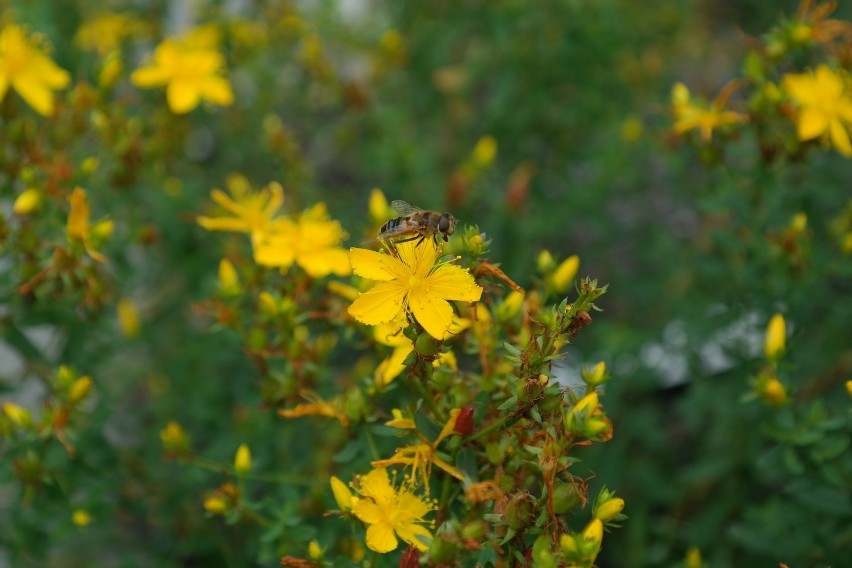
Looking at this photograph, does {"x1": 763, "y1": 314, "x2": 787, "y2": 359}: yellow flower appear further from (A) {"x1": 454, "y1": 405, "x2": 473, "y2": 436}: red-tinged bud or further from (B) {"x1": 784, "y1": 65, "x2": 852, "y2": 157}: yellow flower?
(A) {"x1": 454, "y1": 405, "x2": 473, "y2": 436}: red-tinged bud

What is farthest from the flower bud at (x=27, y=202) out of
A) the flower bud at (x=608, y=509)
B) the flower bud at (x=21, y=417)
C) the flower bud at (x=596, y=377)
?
the flower bud at (x=608, y=509)

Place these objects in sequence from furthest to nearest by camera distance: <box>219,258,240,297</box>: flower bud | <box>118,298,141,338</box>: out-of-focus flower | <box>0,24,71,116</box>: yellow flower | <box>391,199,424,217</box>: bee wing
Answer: <box>118,298,141,338</box>: out-of-focus flower, <box>0,24,71,116</box>: yellow flower, <box>219,258,240,297</box>: flower bud, <box>391,199,424,217</box>: bee wing

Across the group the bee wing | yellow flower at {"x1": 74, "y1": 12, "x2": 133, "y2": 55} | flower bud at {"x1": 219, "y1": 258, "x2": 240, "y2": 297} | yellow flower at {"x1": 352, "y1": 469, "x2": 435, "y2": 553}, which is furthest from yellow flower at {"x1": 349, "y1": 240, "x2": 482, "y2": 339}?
yellow flower at {"x1": 74, "y1": 12, "x2": 133, "y2": 55}

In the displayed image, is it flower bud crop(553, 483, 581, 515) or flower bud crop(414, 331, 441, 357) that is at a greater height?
flower bud crop(414, 331, 441, 357)

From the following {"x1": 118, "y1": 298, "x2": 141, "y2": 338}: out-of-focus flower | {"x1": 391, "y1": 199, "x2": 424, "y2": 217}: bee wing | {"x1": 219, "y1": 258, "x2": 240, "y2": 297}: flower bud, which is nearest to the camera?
{"x1": 391, "y1": 199, "x2": 424, "y2": 217}: bee wing

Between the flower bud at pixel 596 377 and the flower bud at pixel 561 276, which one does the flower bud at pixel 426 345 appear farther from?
the flower bud at pixel 561 276

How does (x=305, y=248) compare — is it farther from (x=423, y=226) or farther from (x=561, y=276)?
(x=561, y=276)
